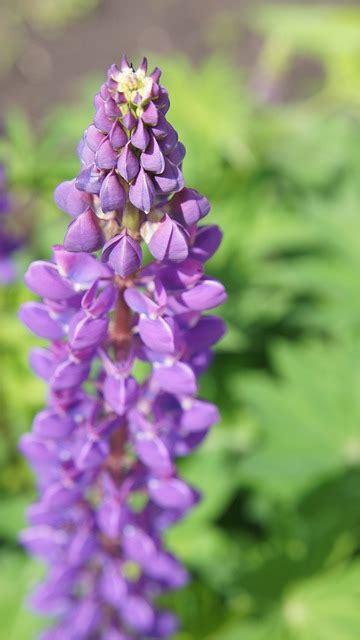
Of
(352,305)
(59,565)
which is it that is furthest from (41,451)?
(352,305)

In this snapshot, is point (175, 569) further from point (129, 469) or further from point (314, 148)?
point (314, 148)

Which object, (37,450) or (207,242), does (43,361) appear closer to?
(37,450)

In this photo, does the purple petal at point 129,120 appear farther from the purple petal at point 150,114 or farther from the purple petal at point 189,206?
the purple petal at point 189,206

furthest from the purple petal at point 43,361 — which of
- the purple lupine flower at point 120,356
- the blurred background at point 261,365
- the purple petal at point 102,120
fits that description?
the blurred background at point 261,365

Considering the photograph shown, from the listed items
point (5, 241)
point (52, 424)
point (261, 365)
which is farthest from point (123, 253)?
point (261, 365)

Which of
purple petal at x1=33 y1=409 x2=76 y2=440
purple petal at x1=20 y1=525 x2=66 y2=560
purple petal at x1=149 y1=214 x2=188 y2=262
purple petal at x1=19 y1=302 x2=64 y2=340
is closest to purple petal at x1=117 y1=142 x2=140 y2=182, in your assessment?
purple petal at x1=149 y1=214 x2=188 y2=262

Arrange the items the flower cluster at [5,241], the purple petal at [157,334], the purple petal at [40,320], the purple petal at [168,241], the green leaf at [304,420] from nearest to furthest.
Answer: the purple petal at [168,241] < the purple petal at [157,334] < the purple petal at [40,320] < the green leaf at [304,420] < the flower cluster at [5,241]

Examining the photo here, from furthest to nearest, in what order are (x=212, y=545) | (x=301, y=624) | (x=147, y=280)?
(x=212, y=545)
(x=301, y=624)
(x=147, y=280)
